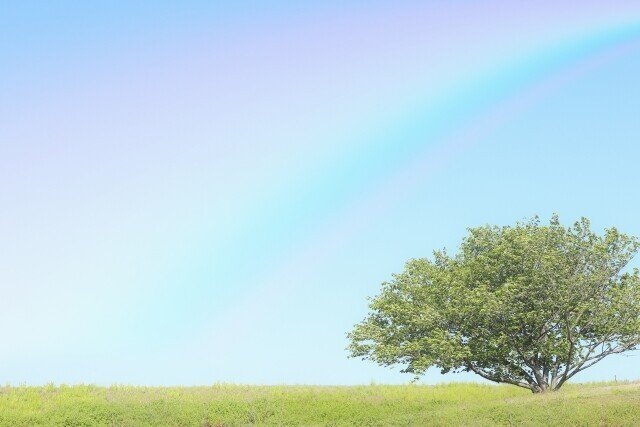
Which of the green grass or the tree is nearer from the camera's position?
the green grass

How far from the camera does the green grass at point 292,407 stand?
108 ft

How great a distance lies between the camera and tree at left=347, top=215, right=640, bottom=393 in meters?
43.3

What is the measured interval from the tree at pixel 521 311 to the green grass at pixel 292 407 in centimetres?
333

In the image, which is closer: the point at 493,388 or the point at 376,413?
the point at 376,413

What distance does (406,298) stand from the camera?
Result: 47.4 meters

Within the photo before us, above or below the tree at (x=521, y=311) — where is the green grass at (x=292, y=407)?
below

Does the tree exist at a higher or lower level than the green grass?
higher

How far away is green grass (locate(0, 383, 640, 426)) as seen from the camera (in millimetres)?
32781

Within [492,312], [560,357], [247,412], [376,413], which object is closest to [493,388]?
[560,357]

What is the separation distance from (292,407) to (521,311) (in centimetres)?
1552

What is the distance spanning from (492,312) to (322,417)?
1251cm

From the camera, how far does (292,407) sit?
3922 centimetres

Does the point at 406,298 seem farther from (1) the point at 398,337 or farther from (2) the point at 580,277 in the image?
(2) the point at 580,277

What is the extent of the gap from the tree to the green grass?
10.9 ft
